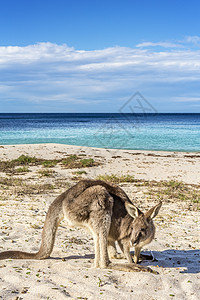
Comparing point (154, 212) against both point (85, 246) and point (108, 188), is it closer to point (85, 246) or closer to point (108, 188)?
point (108, 188)

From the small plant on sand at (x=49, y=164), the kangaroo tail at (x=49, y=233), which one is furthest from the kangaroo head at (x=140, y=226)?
the small plant on sand at (x=49, y=164)

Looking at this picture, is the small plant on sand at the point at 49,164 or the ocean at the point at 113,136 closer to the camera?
the small plant on sand at the point at 49,164

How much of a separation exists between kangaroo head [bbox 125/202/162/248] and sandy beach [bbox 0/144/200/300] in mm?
434

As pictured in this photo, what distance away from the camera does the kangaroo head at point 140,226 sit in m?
→ 4.26

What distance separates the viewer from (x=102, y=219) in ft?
14.0

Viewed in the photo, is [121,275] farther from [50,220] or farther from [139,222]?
[50,220]

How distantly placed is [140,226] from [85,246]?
1583 millimetres

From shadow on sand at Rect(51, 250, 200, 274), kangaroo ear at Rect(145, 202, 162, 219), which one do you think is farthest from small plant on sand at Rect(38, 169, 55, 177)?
kangaroo ear at Rect(145, 202, 162, 219)

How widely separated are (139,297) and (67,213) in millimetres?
1436

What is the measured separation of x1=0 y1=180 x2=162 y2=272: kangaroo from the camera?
4289mm

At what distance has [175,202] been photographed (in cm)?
897

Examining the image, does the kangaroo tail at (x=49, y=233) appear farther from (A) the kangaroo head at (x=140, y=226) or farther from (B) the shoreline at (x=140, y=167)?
(B) the shoreline at (x=140, y=167)

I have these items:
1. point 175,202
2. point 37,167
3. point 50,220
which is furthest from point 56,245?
point 37,167

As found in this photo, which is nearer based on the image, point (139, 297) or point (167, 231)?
point (139, 297)
